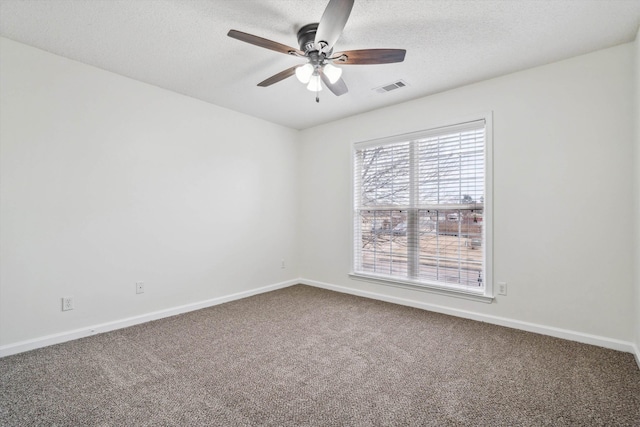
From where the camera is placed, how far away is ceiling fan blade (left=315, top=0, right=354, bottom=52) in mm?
1571

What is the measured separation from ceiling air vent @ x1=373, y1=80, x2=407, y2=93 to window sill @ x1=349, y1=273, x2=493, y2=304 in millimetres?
2179

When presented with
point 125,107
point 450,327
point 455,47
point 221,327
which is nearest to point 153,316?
point 221,327

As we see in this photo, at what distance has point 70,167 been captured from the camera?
2.63 m

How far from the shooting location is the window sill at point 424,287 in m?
3.05

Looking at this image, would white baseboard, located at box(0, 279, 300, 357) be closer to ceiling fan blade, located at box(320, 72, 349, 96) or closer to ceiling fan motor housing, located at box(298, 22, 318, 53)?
ceiling fan blade, located at box(320, 72, 349, 96)

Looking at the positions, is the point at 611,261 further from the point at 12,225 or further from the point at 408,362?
the point at 12,225

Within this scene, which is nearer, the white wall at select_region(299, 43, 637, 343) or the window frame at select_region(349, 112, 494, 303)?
the white wall at select_region(299, 43, 637, 343)

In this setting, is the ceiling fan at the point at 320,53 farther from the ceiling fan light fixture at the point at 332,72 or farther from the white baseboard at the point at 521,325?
the white baseboard at the point at 521,325

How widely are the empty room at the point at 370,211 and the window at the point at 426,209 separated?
24 mm

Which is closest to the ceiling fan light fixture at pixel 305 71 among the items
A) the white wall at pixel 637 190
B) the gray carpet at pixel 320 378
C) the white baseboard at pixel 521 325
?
the gray carpet at pixel 320 378

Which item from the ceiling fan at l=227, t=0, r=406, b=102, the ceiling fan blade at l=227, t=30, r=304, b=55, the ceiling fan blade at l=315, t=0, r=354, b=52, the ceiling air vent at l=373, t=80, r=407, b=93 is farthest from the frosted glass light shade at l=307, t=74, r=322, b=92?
the ceiling air vent at l=373, t=80, r=407, b=93

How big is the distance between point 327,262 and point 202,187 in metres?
2.00

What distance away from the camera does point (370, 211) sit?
13.2ft

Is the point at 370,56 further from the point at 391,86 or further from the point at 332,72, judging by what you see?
the point at 391,86
